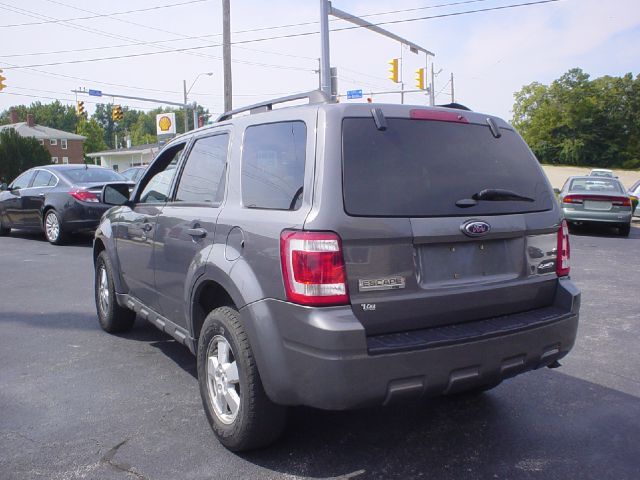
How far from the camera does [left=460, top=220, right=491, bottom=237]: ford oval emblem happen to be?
3.04m

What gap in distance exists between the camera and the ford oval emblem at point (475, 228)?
304 cm

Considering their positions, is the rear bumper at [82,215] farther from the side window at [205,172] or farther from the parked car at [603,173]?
the parked car at [603,173]

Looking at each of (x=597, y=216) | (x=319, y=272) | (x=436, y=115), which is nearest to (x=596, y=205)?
(x=597, y=216)

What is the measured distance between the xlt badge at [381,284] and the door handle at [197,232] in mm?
1228

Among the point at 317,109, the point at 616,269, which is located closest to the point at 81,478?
the point at 317,109

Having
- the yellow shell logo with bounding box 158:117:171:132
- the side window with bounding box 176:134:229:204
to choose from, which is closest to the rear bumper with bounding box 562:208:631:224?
the side window with bounding box 176:134:229:204

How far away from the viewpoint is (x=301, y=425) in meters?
3.67

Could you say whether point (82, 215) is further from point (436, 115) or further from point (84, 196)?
point (436, 115)

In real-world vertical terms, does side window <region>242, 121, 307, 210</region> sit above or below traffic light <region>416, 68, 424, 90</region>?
below

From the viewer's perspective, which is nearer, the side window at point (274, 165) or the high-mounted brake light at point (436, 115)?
the side window at point (274, 165)

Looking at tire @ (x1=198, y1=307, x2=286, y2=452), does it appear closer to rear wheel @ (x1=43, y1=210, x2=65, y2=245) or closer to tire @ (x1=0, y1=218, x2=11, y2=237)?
rear wheel @ (x1=43, y1=210, x2=65, y2=245)

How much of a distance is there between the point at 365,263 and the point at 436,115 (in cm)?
101

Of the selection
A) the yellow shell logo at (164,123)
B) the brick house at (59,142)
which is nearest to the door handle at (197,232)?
the yellow shell logo at (164,123)

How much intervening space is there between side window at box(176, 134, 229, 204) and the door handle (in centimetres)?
20
